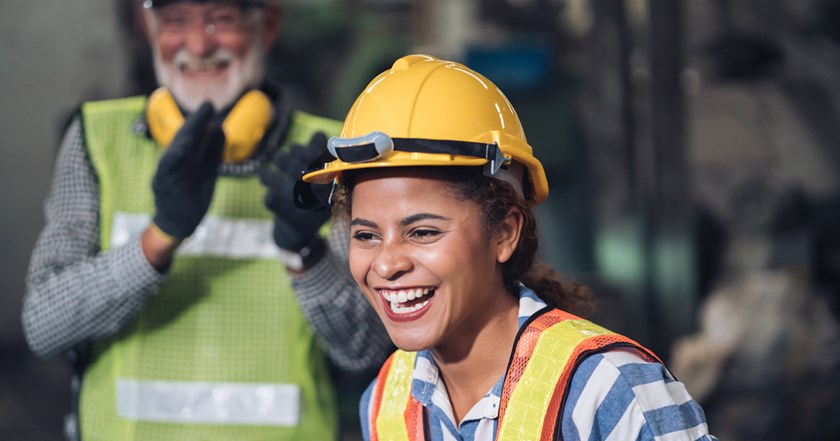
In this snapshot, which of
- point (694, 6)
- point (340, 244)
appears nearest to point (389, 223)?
point (340, 244)

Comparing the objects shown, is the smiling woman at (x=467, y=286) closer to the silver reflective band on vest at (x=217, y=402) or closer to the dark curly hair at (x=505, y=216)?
the dark curly hair at (x=505, y=216)

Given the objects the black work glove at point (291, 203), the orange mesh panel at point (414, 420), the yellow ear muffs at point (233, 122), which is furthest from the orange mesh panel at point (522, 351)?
the yellow ear muffs at point (233, 122)

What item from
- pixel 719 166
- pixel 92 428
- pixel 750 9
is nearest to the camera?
pixel 92 428

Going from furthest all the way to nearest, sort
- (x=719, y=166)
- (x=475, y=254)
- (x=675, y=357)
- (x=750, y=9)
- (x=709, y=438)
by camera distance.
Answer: (x=750, y=9) → (x=719, y=166) → (x=675, y=357) → (x=475, y=254) → (x=709, y=438)

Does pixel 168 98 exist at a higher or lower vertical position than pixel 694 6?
lower

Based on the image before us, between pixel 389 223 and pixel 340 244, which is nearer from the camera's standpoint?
pixel 389 223

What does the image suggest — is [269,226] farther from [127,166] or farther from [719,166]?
[719,166]

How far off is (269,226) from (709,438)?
1466 mm

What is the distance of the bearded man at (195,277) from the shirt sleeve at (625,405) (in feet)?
3.32

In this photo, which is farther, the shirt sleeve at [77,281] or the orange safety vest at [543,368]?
the shirt sleeve at [77,281]

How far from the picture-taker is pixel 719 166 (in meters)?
6.08

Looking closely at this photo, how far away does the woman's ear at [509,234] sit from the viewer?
7.03 ft

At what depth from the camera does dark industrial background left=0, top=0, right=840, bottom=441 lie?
206 inches

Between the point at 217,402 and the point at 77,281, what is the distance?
0.47 m
